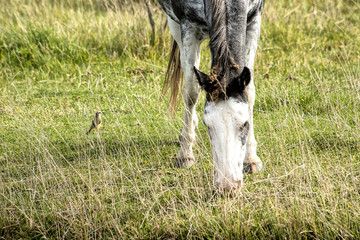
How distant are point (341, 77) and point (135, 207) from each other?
3813 millimetres

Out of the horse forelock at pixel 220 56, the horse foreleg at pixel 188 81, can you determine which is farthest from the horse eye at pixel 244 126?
the horse foreleg at pixel 188 81

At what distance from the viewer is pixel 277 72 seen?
635cm

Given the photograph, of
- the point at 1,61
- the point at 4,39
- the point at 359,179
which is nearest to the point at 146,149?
the point at 359,179

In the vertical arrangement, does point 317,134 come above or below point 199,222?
below

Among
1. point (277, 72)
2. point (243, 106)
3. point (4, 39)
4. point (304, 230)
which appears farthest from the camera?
point (4, 39)

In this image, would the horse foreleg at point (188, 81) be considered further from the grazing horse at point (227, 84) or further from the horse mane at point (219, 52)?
the horse mane at point (219, 52)

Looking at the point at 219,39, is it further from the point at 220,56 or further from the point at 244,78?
the point at 244,78

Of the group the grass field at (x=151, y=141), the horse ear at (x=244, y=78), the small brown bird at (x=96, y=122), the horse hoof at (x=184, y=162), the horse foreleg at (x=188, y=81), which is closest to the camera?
the horse ear at (x=244, y=78)

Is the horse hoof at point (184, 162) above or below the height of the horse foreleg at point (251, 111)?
below

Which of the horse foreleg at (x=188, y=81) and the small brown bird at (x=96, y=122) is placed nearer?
the horse foreleg at (x=188, y=81)

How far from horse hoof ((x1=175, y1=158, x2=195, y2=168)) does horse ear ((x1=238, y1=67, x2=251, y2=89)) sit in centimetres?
137

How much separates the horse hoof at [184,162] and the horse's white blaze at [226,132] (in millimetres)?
1122

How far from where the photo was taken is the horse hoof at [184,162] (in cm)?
411

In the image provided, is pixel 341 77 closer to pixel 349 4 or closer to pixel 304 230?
pixel 304 230
